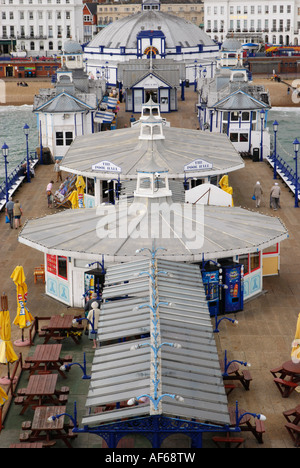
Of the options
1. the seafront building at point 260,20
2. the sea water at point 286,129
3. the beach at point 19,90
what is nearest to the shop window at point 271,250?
the sea water at point 286,129

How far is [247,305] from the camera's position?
26359 millimetres

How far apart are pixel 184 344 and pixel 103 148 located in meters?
23.0

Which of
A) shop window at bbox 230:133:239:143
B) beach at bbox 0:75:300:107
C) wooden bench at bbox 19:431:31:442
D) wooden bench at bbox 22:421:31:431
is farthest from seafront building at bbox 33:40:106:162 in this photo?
beach at bbox 0:75:300:107

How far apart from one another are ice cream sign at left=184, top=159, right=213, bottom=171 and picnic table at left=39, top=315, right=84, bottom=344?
1352 centimetres


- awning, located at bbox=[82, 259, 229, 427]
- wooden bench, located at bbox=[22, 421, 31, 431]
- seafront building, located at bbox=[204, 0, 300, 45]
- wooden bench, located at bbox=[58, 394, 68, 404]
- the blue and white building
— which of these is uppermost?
seafront building, located at bbox=[204, 0, 300, 45]

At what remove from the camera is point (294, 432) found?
18.1m

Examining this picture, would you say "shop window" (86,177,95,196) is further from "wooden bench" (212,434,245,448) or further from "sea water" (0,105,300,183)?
"sea water" (0,105,300,183)

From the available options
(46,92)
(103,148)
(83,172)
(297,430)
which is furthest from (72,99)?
(297,430)

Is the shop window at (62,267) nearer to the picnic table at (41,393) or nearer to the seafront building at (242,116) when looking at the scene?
the picnic table at (41,393)

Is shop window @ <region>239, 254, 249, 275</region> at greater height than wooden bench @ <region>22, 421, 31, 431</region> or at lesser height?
greater

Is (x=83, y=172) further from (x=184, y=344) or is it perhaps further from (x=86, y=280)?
(x=184, y=344)

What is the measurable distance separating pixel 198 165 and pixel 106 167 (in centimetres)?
377

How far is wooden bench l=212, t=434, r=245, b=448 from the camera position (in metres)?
17.2

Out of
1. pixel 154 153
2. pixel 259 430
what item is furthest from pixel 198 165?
pixel 259 430
